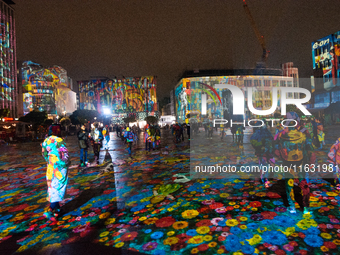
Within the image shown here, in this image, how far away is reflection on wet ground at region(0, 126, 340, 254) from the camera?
3.24 meters

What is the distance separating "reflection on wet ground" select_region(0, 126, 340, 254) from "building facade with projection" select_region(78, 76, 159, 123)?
80.2 m

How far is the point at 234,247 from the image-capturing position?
3.16m

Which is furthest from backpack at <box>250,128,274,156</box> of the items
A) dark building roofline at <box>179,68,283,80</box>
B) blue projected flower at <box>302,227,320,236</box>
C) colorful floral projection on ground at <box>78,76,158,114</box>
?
colorful floral projection on ground at <box>78,76,158,114</box>

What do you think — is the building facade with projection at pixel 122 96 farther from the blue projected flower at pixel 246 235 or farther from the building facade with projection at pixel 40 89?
the blue projected flower at pixel 246 235

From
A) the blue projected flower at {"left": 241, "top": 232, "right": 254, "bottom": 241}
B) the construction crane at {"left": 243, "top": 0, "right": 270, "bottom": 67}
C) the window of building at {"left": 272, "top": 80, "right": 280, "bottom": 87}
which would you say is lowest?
the blue projected flower at {"left": 241, "top": 232, "right": 254, "bottom": 241}

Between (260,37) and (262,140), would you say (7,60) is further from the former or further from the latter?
(260,37)

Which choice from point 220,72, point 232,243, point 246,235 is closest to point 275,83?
point 220,72

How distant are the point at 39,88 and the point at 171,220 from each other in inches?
3584

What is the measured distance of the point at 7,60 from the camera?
198ft

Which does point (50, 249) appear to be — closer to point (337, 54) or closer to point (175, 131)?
point (175, 131)

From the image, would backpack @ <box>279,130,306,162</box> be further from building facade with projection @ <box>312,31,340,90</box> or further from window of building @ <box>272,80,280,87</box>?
window of building @ <box>272,80,280,87</box>

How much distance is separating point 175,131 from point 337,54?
41.2m

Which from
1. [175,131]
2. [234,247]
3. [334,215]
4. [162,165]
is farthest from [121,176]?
[175,131]

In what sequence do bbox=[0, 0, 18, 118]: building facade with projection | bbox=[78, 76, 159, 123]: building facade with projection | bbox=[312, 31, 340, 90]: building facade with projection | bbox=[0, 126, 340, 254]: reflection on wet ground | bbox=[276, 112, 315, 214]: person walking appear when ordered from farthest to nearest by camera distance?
bbox=[78, 76, 159, 123]: building facade with projection, bbox=[0, 0, 18, 118]: building facade with projection, bbox=[312, 31, 340, 90]: building facade with projection, bbox=[276, 112, 315, 214]: person walking, bbox=[0, 126, 340, 254]: reflection on wet ground
